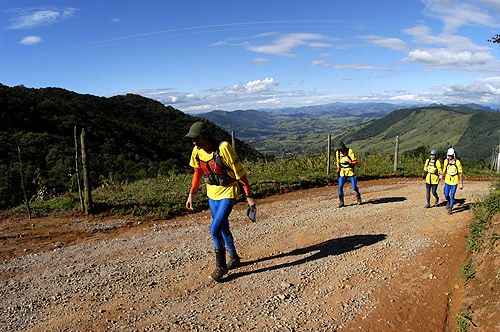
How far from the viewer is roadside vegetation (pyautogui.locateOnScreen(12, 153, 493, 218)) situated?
1210cm

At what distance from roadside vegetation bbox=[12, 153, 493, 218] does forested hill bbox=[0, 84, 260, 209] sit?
268cm

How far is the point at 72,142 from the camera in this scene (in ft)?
139

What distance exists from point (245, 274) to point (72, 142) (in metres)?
41.0

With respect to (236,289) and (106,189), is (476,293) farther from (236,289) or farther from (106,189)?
(106,189)

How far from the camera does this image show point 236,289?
20.3 ft

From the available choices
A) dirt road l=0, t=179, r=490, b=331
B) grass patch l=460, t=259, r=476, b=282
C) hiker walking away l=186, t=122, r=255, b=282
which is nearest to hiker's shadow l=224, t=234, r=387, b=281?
dirt road l=0, t=179, r=490, b=331

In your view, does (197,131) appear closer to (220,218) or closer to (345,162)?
(220,218)

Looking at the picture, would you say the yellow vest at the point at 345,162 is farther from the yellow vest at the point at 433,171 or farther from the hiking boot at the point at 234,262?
the hiking boot at the point at 234,262

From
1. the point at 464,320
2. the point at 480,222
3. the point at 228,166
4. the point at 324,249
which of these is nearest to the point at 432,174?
the point at 480,222

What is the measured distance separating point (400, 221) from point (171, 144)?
53.4m

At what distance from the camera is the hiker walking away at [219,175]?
19.9ft

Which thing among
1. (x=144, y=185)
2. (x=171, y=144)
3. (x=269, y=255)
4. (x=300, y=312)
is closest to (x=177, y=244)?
(x=269, y=255)

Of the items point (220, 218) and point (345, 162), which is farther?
point (345, 162)

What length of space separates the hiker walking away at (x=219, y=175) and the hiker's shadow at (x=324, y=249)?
846 mm
